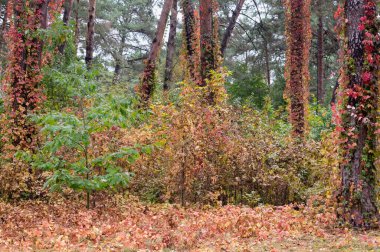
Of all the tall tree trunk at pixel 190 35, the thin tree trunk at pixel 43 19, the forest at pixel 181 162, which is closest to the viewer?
the forest at pixel 181 162

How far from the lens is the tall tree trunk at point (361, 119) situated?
612cm

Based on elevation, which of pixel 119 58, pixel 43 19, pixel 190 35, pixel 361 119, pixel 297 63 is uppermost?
pixel 119 58

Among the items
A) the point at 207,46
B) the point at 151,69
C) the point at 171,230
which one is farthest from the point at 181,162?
the point at 151,69

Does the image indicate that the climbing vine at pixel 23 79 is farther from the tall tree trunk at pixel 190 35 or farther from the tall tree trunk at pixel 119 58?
the tall tree trunk at pixel 119 58

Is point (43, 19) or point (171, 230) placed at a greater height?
point (43, 19)

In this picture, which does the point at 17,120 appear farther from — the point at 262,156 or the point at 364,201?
the point at 364,201

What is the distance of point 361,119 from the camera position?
617 cm

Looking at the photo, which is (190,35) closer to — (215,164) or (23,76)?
(23,76)

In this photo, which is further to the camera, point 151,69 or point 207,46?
point 151,69

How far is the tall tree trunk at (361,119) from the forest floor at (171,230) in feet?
1.21

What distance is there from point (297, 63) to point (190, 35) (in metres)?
4.13

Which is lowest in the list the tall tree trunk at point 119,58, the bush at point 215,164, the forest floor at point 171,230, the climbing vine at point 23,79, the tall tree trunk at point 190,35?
the forest floor at point 171,230

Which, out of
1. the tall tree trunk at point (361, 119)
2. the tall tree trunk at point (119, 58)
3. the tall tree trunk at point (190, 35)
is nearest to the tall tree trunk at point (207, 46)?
the tall tree trunk at point (190, 35)

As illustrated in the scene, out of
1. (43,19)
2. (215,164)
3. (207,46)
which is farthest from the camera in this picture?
(207,46)
